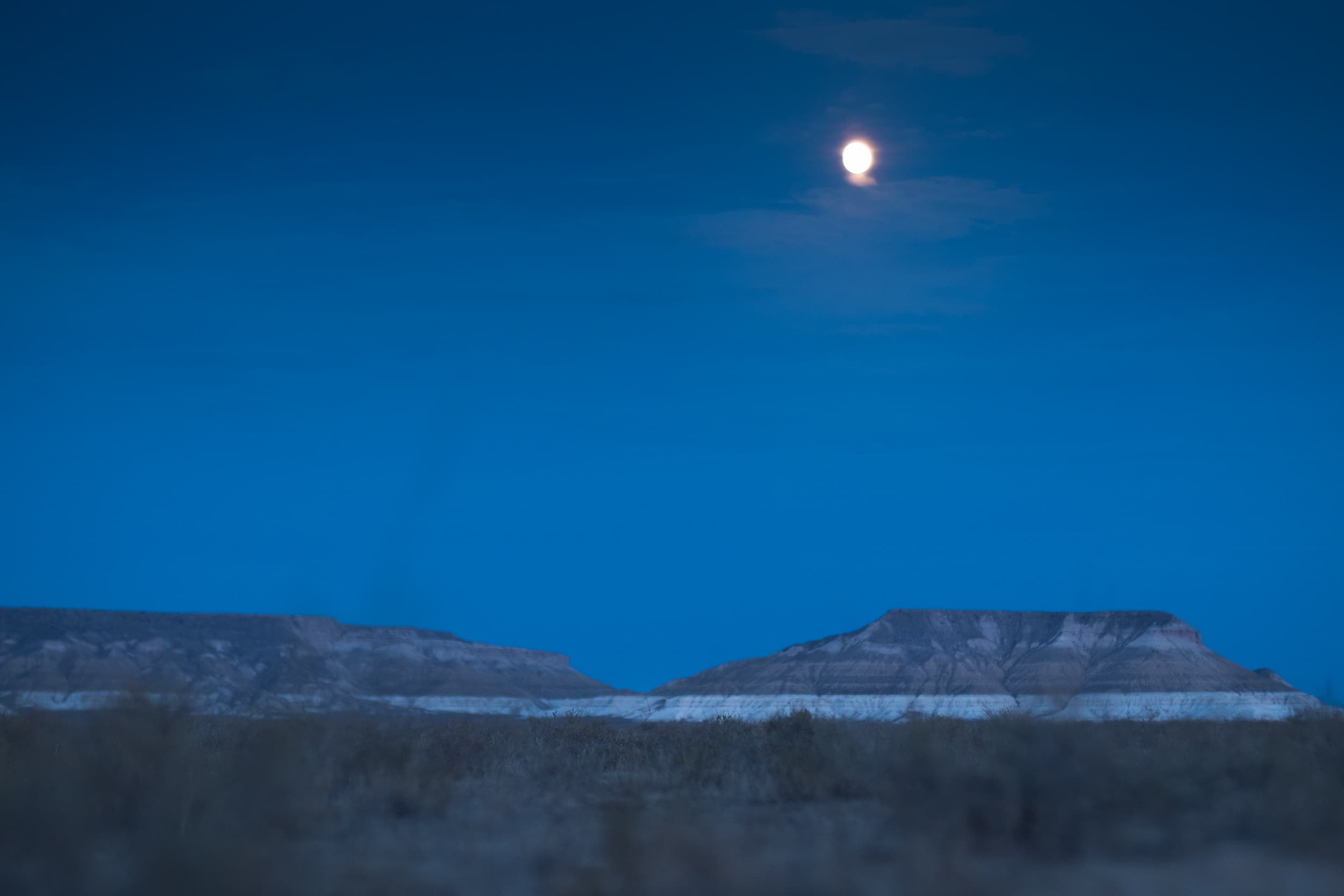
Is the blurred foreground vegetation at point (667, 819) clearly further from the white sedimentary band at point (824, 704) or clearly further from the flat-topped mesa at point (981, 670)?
the flat-topped mesa at point (981, 670)

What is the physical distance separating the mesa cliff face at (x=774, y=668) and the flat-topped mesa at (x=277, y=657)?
203 millimetres

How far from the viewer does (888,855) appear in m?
10.5

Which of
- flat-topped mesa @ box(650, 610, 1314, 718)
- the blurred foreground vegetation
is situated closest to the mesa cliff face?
flat-topped mesa @ box(650, 610, 1314, 718)

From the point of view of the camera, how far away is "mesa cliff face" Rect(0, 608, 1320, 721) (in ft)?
270

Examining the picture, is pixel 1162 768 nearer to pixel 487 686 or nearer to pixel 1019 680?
pixel 1019 680

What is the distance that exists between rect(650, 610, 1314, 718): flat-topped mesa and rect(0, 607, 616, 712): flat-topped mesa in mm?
22119

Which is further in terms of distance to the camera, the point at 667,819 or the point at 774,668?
the point at 774,668

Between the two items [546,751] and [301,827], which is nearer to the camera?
[301,827]

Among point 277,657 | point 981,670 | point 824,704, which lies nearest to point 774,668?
point 824,704

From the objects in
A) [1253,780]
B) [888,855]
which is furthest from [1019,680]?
[888,855]

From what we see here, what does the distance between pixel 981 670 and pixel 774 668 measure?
1563 cm

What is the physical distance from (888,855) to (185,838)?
19.4 feet

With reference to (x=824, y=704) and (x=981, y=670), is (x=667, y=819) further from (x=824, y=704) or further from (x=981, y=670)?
(x=981, y=670)

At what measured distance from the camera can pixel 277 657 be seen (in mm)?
103375
